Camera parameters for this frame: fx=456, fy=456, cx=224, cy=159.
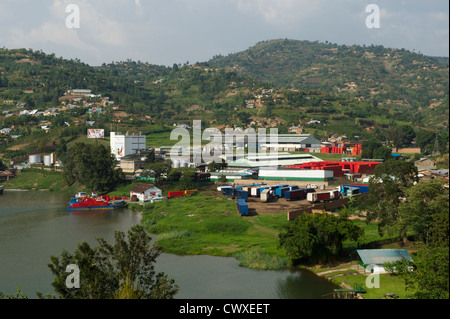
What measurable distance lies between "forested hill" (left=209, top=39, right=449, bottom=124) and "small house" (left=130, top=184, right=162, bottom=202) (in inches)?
2420

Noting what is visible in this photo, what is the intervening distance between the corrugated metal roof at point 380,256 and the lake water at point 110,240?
1.55 meters

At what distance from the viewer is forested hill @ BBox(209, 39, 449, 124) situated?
105812 mm

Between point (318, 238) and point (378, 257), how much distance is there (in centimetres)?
197

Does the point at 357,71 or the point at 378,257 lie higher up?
the point at 357,71

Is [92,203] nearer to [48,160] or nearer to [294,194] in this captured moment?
[294,194]

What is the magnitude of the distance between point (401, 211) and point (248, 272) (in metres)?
5.82

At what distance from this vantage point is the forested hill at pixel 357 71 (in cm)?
10581

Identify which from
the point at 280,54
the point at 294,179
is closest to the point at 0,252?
Answer: the point at 294,179

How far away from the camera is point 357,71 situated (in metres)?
129

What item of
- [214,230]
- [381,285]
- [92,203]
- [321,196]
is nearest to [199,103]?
[92,203]

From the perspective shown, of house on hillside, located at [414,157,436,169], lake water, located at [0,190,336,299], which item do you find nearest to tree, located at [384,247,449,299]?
lake water, located at [0,190,336,299]

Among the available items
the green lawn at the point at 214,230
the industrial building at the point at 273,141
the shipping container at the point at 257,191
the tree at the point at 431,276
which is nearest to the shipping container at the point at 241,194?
the shipping container at the point at 257,191

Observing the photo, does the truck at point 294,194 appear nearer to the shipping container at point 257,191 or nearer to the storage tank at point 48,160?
the shipping container at point 257,191

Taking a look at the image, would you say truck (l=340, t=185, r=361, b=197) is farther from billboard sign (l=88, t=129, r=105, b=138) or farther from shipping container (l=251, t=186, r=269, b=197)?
billboard sign (l=88, t=129, r=105, b=138)
